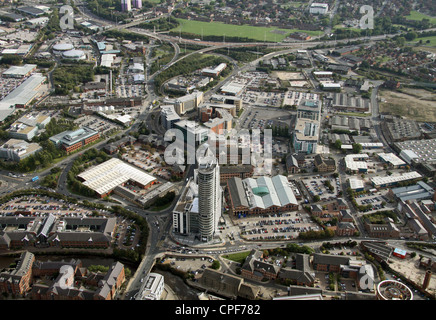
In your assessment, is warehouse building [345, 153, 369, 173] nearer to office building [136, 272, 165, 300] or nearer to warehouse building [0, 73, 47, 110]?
office building [136, 272, 165, 300]

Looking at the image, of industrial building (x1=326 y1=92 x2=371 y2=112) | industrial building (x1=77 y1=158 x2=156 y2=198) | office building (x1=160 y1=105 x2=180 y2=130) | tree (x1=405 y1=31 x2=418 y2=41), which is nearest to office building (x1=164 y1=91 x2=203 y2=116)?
office building (x1=160 y1=105 x2=180 y2=130)

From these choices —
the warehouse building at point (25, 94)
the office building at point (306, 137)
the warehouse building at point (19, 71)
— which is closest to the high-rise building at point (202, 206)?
the office building at point (306, 137)

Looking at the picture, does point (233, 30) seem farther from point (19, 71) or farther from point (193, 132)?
point (193, 132)

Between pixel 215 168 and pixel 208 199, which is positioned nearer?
pixel 215 168

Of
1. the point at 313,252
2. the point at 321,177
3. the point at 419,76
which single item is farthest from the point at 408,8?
the point at 313,252

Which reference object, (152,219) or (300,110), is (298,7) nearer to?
(300,110)

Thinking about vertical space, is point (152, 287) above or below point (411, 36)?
below

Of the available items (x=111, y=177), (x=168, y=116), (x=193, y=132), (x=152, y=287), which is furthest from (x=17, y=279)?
(x=168, y=116)
